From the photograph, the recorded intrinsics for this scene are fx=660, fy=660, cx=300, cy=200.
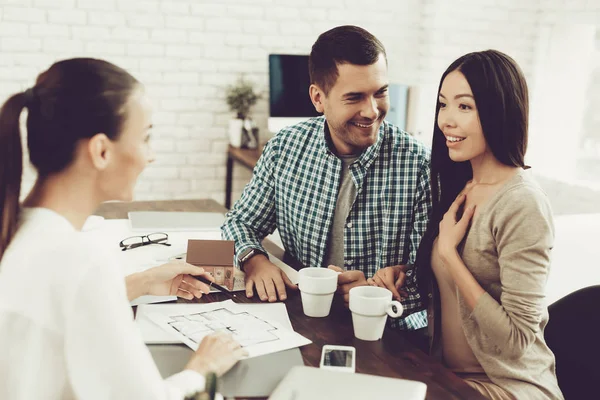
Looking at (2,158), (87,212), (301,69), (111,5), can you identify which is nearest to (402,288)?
(87,212)

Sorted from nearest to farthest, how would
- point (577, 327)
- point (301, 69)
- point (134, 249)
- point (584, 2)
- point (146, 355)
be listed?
point (146, 355) → point (577, 327) → point (134, 249) → point (584, 2) → point (301, 69)

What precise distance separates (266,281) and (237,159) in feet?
7.85

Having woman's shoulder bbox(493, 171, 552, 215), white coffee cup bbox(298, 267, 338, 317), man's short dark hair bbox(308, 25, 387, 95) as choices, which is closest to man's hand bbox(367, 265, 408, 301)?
white coffee cup bbox(298, 267, 338, 317)

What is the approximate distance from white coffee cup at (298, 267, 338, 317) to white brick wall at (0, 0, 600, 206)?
2.88 metres

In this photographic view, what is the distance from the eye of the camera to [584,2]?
3.67 metres

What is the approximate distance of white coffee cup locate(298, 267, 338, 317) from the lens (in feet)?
4.47

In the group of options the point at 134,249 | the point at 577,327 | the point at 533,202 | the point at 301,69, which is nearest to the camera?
the point at 533,202

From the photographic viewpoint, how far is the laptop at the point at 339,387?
1014 millimetres

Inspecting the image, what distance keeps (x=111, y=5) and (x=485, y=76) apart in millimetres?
2982

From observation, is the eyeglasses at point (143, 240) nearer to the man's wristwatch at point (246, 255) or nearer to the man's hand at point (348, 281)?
the man's wristwatch at point (246, 255)

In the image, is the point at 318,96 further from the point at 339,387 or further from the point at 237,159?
the point at 237,159

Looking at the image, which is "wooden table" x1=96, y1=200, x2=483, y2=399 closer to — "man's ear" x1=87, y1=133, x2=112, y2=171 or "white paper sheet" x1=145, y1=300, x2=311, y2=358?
"white paper sheet" x1=145, y1=300, x2=311, y2=358

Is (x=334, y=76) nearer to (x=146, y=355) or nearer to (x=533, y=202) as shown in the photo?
(x=533, y=202)

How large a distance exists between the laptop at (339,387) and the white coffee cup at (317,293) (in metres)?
0.28
